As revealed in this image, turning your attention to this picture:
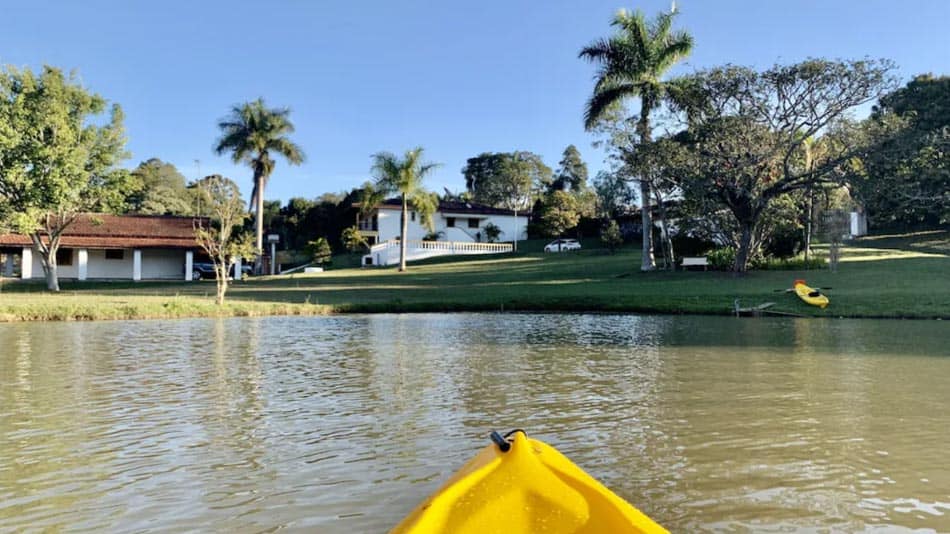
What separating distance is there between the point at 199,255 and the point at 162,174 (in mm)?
45534

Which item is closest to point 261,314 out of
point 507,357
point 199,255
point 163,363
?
point 163,363

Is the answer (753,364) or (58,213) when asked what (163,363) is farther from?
(58,213)

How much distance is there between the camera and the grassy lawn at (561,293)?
22125 mm

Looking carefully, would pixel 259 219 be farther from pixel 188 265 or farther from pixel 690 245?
pixel 690 245

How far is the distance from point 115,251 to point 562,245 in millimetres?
33307

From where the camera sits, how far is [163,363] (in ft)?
40.9

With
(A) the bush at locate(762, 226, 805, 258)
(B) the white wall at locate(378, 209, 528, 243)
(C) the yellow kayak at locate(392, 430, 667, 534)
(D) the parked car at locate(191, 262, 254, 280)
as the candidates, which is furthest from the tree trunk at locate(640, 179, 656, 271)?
(C) the yellow kayak at locate(392, 430, 667, 534)

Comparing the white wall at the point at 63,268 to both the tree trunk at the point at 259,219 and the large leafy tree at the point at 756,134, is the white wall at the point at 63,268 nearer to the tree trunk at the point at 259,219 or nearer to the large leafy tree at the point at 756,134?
the tree trunk at the point at 259,219

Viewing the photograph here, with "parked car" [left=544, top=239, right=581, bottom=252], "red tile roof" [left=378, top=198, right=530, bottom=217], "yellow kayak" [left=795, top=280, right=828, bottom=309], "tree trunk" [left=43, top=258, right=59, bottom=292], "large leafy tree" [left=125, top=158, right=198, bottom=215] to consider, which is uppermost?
"large leafy tree" [left=125, top=158, right=198, bottom=215]

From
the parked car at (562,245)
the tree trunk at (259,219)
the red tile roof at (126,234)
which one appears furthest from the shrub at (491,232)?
the red tile roof at (126,234)

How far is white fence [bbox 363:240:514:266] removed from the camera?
5588cm

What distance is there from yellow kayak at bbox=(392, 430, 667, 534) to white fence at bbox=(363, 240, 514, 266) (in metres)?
50.5

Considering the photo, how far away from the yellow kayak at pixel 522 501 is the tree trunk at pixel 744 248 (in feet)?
96.4

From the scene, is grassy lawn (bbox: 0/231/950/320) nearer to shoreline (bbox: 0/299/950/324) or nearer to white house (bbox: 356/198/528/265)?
shoreline (bbox: 0/299/950/324)
